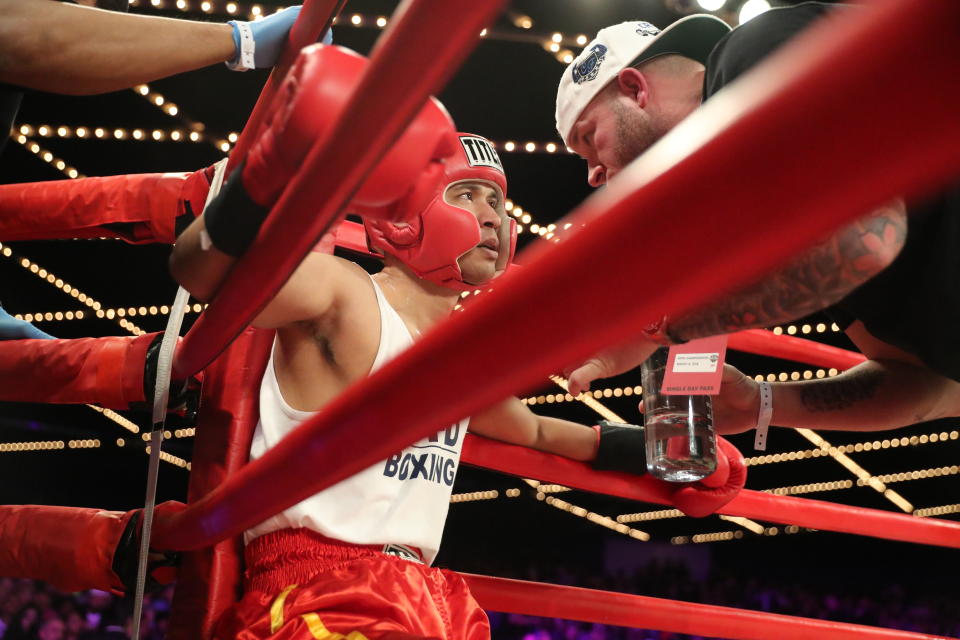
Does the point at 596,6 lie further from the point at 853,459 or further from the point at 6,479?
the point at 6,479

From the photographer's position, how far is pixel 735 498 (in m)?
1.75

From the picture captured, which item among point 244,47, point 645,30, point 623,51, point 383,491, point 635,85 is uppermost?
point 645,30

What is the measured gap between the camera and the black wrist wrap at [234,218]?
32.0 inches

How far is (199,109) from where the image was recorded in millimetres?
4000

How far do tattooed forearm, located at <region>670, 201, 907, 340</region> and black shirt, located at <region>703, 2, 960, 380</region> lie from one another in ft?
0.64

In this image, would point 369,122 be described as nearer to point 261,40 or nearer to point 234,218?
point 234,218

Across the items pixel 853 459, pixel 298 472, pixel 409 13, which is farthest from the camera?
pixel 853 459

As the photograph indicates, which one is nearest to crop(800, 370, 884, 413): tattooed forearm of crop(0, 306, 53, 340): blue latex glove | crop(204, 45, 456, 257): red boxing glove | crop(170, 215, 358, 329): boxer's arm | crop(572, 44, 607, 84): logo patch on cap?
crop(572, 44, 607, 84): logo patch on cap

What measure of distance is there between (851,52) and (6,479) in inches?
389

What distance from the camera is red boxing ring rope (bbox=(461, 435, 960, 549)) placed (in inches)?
64.6

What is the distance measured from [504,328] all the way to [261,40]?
1.09 metres

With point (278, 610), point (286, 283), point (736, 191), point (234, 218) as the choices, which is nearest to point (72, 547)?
point (278, 610)

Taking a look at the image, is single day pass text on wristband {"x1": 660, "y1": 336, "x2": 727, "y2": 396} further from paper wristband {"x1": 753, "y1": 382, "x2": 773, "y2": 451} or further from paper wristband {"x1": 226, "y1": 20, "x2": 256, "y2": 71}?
paper wristband {"x1": 226, "y1": 20, "x2": 256, "y2": 71}

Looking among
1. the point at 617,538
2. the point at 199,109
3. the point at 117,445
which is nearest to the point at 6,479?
the point at 117,445
